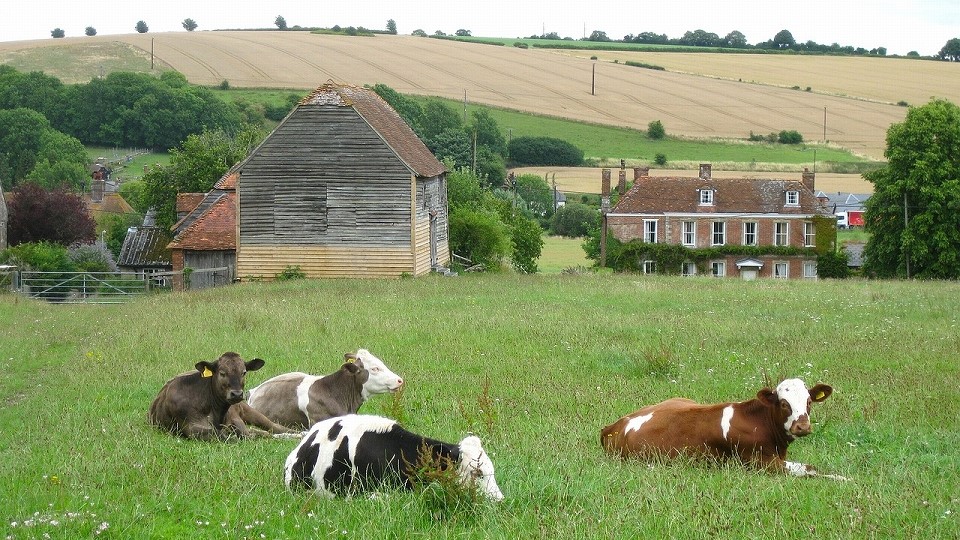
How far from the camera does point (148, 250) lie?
5416 centimetres

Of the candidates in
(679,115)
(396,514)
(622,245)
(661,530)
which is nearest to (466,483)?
(396,514)

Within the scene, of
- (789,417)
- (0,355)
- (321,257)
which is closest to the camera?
(789,417)

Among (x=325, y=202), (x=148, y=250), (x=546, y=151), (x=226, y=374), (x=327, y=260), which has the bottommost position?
(x=148, y=250)

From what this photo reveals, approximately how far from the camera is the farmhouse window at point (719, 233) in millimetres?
71438

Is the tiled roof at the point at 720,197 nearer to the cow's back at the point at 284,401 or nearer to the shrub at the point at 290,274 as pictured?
the shrub at the point at 290,274

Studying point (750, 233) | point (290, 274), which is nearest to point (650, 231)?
point (750, 233)

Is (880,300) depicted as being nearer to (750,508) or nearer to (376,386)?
(376,386)

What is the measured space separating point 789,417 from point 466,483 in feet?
11.8

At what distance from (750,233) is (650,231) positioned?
610 centimetres

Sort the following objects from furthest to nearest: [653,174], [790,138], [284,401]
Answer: [790,138] < [653,174] < [284,401]

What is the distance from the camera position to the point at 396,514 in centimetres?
812

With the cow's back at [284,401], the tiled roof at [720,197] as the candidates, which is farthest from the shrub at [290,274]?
the tiled roof at [720,197]

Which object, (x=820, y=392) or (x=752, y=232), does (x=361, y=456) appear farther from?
(x=752, y=232)

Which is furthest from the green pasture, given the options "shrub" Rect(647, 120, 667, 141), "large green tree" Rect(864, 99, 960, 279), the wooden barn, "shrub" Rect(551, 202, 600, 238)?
"shrub" Rect(647, 120, 667, 141)
